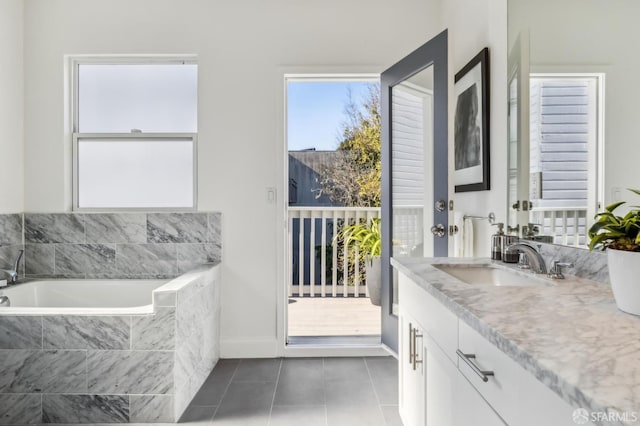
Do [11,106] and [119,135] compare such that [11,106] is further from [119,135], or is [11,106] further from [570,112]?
[570,112]

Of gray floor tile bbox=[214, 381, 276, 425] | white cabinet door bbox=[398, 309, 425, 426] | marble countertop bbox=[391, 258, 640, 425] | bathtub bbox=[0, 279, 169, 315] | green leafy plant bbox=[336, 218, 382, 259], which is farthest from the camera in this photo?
green leafy plant bbox=[336, 218, 382, 259]

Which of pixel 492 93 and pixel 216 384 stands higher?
pixel 492 93

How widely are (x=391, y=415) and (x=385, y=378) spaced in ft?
1.49

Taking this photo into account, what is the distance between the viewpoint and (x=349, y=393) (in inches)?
92.5

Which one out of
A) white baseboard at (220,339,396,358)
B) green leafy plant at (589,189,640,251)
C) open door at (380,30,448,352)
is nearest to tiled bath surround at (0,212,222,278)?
white baseboard at (220,339,396,358)

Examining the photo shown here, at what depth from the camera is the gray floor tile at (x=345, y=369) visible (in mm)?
2568

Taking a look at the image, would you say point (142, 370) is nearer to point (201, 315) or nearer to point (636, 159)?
point (201, 315)

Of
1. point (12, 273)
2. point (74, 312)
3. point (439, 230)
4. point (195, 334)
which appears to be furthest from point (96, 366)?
point (439, 230)

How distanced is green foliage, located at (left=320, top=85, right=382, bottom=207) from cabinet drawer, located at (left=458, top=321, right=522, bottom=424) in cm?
365

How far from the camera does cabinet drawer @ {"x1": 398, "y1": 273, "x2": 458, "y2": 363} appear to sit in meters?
1.13

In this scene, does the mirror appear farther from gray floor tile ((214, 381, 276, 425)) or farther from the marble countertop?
gray floor tile ((214, 381, 276, 425))

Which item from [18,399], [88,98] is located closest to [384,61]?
[88,98]

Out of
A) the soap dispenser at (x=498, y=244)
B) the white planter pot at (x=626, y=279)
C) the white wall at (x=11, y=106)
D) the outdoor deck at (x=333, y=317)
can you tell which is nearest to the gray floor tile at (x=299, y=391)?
the outdoor deck at (x=333, y=317)

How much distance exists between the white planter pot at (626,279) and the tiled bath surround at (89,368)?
1.90 m
